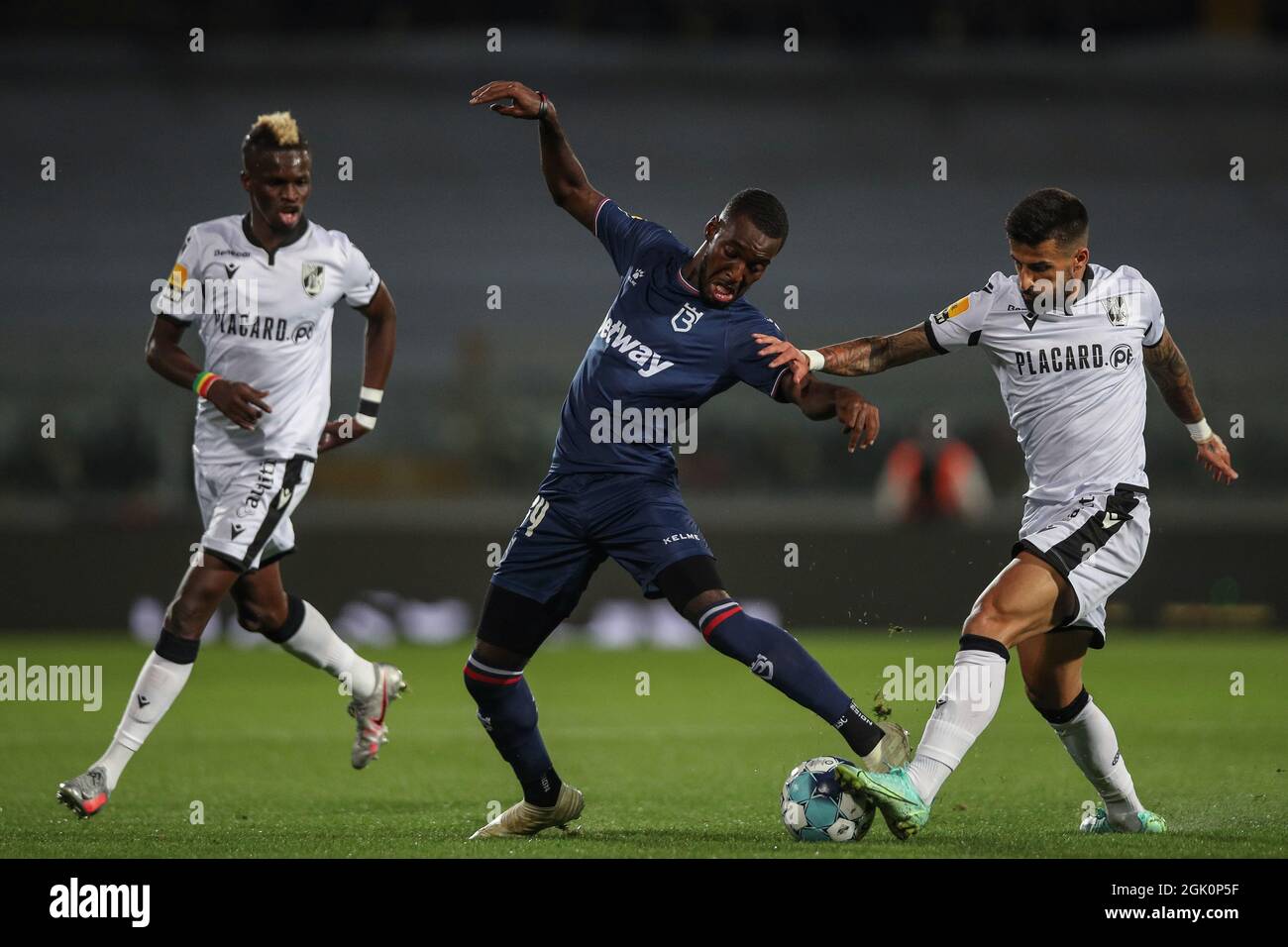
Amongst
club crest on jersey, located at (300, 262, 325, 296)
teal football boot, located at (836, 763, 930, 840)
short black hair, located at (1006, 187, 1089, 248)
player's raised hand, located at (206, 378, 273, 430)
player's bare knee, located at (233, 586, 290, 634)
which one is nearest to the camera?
teal football boot, located at (836, 763, 930, 840)

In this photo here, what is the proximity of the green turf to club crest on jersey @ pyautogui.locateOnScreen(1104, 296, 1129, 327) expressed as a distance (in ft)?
5.15

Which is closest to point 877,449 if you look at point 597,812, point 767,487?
point 767,487

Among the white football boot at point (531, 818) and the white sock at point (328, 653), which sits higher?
the white sock at point (328, 653)

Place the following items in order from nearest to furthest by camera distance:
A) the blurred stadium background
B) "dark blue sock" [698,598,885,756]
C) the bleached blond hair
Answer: "dark blue sock" [698,598,885,756], the bleached blond hair, the blurred stadium background

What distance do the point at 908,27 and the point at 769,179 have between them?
9.18 feet

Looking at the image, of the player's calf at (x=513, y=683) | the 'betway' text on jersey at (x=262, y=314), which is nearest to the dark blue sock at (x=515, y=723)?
the player's calf at (x=513, y=683)

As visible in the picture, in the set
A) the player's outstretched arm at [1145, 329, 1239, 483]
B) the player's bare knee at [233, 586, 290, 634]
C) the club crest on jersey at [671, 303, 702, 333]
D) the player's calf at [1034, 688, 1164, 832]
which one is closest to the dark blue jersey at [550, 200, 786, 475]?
the club crest on jersey at [671, 303, 702, 333]

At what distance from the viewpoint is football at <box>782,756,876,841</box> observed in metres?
5.11

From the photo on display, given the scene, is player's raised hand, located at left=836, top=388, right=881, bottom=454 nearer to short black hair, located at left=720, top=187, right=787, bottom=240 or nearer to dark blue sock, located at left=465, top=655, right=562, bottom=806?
short black hair, located at left=720, top=187, right=787, bottom=240

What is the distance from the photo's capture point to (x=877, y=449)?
701 inches

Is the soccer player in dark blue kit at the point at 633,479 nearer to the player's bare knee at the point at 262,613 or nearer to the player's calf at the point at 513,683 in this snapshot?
the player's calf at the point at 513,683

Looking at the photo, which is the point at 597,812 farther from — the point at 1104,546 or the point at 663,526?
the point at 1104,546

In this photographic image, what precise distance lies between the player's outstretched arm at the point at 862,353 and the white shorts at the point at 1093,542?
0.69m

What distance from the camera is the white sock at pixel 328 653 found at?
670cm
